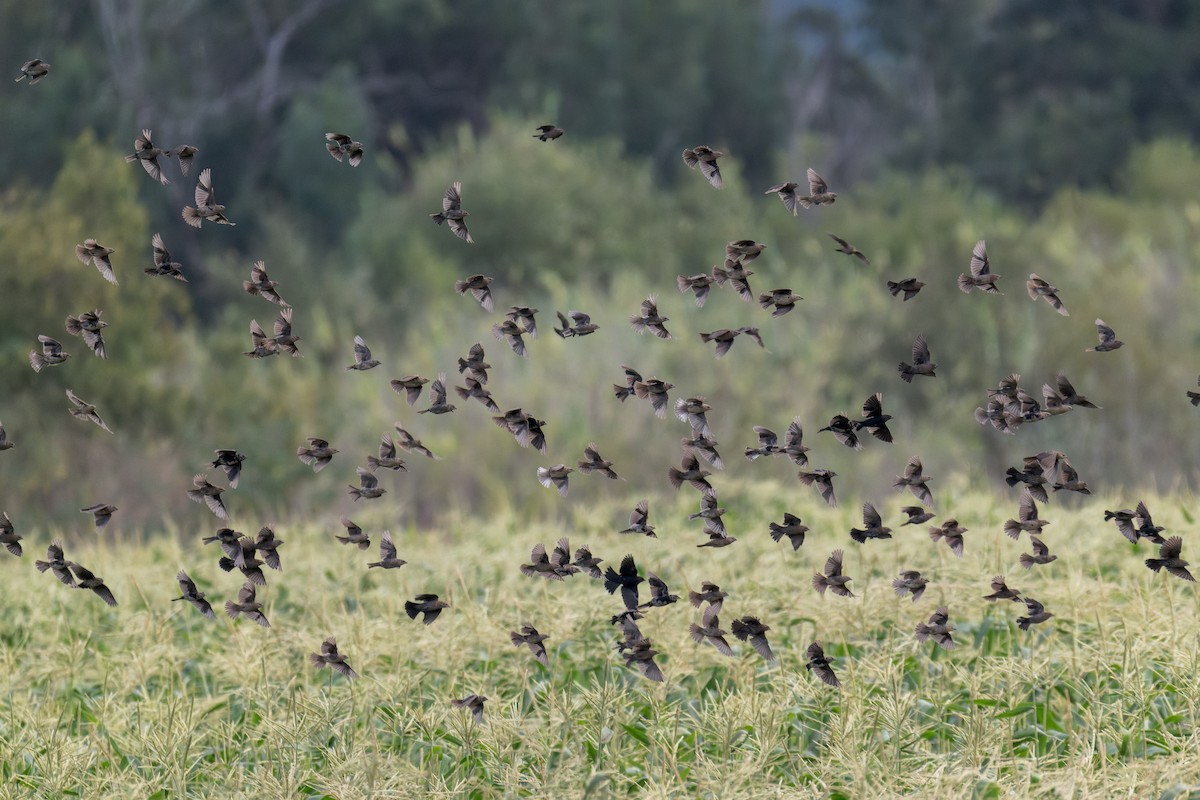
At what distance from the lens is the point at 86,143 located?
15031mm

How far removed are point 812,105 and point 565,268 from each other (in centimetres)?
2347

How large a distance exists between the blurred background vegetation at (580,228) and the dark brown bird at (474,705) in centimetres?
493

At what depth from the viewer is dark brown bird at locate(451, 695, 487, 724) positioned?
557 cm

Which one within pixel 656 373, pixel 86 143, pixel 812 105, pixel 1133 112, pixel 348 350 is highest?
pixel 86 143

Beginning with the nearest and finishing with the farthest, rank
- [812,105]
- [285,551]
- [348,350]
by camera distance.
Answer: [285,551]
[348,350]
[812,105]

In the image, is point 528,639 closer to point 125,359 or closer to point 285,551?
point 285,551

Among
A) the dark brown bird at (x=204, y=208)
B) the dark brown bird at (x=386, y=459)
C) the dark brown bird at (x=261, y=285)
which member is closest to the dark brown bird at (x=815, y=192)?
the dark brown bird at (x=386, y=459)

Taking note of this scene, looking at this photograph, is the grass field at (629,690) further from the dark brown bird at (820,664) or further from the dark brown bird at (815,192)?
the dark brown bird at (815,192)

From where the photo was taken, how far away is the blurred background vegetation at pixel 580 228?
1394 centimetres

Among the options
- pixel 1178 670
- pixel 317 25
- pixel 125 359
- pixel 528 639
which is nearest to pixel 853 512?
pixel 1178 670

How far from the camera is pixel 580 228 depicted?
25.8 m

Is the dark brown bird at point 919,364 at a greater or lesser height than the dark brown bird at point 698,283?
lesser

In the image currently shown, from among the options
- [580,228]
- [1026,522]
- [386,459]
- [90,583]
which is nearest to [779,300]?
[1026,522]

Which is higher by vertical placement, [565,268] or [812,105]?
[565,268]
